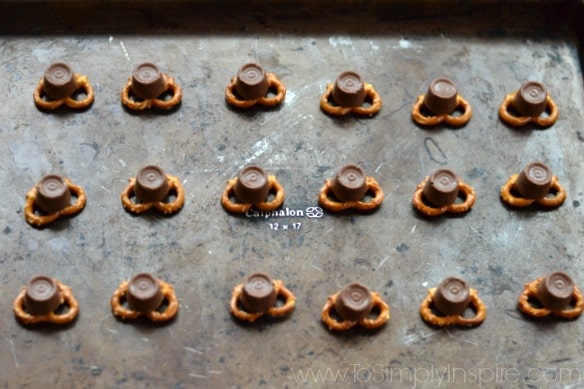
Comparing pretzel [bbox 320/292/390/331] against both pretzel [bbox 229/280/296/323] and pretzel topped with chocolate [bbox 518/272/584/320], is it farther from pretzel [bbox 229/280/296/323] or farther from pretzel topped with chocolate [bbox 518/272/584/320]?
pretzel topped with chocolate [bbox 518/272/584/320]

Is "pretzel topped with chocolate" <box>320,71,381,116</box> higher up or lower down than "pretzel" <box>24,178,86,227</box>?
higher up

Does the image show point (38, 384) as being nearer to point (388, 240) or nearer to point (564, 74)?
point (388, 240)

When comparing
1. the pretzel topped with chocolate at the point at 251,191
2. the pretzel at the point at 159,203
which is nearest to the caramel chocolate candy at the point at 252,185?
the pretzel topped with chocolate at the point at 251,191

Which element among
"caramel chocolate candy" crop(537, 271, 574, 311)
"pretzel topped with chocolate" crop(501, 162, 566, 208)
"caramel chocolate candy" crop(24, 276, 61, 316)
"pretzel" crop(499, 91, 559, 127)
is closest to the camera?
"caramel chocolate candy" crop(24, 276, 61, 316)

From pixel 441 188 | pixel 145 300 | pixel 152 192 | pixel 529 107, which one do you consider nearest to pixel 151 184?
pixel 152 192

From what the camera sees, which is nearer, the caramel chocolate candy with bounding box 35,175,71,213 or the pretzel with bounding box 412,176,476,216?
the caramel chocolate candy with bounding box 35,175,71,213

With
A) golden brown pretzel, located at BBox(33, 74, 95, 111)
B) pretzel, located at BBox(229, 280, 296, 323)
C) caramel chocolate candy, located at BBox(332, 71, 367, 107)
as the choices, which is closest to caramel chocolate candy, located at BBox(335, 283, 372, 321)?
pretzel, located at BBox(229, 280, 296, 323)

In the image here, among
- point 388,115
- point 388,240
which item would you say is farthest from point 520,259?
point 388,115
